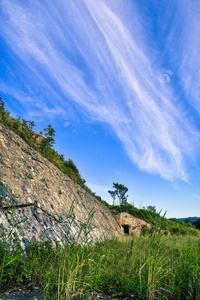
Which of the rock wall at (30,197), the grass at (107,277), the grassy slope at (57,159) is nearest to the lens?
the grass at (107,277)

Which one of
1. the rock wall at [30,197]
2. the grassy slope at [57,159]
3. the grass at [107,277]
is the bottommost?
the grass at [107,277]

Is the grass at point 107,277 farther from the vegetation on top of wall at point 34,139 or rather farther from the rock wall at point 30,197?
the vegetation on top of wall at point 34,139

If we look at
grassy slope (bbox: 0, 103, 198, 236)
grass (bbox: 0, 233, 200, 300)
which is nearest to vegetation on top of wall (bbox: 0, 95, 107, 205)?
grassy slope (bbox: 0, 103, 198, 236)

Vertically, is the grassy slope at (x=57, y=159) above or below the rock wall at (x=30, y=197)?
above

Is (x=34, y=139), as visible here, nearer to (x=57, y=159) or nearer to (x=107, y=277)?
(x=57, y=159)

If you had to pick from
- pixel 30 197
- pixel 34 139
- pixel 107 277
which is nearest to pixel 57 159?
pixel 34 139

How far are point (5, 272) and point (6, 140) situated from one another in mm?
5230

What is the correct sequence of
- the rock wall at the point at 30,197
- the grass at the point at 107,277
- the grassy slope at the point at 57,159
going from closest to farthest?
the grass at the point at 107,277, the rock wall at the point at 30,197, the grassy slope at the point at 57,159

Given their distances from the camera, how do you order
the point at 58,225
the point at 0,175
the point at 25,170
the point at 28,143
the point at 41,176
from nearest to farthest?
the point at 0,175 → the point at 58,225 → the point at 25,170 → the point at 41,176 → the point at 28,143

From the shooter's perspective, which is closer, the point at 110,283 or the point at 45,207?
the point at 110,283

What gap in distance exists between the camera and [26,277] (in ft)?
12.4

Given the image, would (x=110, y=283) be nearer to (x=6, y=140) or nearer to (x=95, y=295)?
(x=95, y=295)

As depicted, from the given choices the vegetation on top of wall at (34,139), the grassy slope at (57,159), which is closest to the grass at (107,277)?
the grassy slope at (57,159)

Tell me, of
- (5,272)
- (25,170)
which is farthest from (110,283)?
(25,170)
